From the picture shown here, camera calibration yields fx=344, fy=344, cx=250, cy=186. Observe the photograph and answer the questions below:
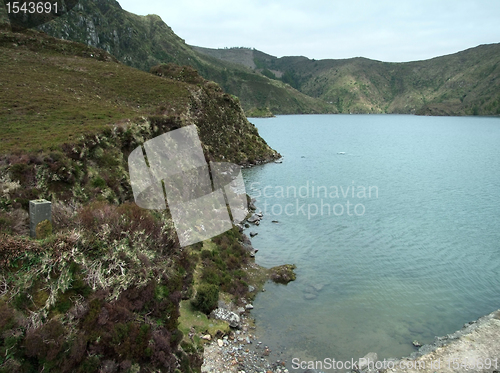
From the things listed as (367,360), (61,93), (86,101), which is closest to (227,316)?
(367,360)

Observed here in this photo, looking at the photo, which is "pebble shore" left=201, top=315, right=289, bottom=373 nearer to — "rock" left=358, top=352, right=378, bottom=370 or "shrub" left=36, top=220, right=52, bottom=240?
"rock" left=358, top=352, right=378, bottom=370

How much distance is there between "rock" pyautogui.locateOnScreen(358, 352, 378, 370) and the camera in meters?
18.5

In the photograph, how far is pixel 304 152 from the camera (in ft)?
326

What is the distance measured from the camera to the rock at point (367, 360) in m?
18.5

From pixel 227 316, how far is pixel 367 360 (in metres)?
8.48

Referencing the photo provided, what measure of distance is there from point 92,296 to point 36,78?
153 feet

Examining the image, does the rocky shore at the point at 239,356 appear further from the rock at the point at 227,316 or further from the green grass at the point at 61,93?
the green grass at the point at 61,93

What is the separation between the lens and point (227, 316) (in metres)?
21.7

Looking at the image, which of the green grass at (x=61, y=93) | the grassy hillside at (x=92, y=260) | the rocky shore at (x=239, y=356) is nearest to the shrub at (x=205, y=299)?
the grassy hillside at (x=92, y=260)

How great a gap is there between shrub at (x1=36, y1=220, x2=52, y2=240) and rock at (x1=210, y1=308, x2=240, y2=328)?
11.2m

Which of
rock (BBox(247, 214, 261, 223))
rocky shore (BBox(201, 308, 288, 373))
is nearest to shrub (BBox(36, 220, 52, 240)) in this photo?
rocky shore (BBox(201, 308, 288, 373))

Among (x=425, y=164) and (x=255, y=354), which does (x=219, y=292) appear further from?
(x=425, y=164)

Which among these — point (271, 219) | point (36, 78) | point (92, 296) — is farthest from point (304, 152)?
point (92, 296)

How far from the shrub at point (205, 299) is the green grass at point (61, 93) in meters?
14.1
